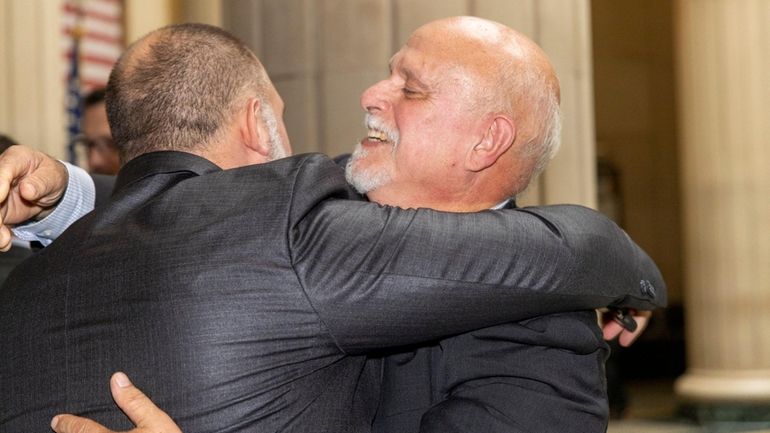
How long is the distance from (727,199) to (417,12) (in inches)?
235

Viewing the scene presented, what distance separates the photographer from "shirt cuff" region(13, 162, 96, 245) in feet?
9.65

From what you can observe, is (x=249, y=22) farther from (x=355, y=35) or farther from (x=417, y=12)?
(x=417, y=12)

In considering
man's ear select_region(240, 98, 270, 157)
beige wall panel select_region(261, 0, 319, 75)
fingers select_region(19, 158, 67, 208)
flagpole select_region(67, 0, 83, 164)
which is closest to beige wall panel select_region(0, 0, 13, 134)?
beige wall panel select_region(261, 0, 319, 75)

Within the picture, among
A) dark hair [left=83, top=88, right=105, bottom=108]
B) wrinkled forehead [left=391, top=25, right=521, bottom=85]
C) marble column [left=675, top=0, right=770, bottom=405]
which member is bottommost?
marble column [left=675, top=0, right=770, bottom=405]

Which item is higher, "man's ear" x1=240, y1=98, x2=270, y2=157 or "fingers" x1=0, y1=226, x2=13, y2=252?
"man's ear" x1=240, y1=98, x2=270, y2=157

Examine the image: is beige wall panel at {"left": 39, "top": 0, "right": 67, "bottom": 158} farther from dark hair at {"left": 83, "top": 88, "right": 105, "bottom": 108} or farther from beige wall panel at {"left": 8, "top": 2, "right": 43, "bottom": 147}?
dark hair at {"left": 83, "top": 88, "right": 105, "bottom": 108}

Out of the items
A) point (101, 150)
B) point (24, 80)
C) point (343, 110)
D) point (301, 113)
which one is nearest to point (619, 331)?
point (343, 110)

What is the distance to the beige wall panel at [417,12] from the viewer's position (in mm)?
4504

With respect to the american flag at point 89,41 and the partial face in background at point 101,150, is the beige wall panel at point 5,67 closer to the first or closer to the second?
the partial face in background at point 101,150

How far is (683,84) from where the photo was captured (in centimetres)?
1023

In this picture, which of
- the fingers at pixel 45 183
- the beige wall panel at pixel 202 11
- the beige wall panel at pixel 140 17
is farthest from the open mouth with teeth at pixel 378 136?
the beige wall panel at pixel 140 17

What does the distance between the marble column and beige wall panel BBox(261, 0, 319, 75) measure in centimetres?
600

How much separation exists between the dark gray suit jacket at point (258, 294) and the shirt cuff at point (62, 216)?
29.6 inches

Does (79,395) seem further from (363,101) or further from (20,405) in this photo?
(363,101)
